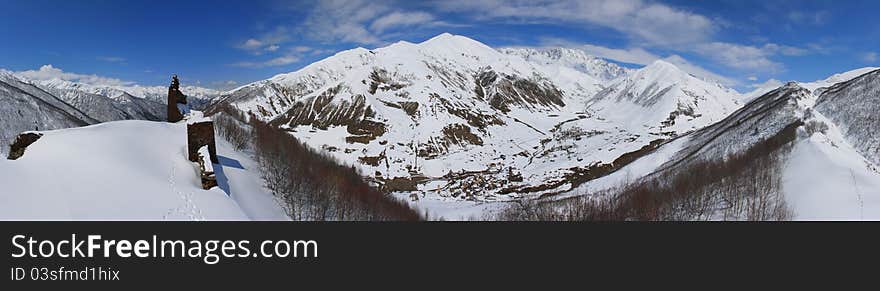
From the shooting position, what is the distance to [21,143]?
24125mm

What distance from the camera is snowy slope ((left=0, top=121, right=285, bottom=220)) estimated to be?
17344mm

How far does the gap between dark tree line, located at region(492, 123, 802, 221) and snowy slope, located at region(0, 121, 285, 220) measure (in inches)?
1641

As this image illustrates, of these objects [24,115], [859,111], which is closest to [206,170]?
[859,111]

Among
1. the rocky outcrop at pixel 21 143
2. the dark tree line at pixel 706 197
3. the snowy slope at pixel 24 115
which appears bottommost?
the dark tree line at pixel 706 197

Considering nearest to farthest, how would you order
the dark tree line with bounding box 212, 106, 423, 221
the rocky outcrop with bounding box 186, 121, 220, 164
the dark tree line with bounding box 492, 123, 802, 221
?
the rocky outcrop with bounding box 186, 121, 220, 164 < the dark tree line with bounding box 212, 106, 423, 221 < the dark tree line with bounding box 492, 123, 802, 221

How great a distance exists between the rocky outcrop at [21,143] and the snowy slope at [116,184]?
0.55m

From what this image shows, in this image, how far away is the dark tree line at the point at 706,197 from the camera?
146ft

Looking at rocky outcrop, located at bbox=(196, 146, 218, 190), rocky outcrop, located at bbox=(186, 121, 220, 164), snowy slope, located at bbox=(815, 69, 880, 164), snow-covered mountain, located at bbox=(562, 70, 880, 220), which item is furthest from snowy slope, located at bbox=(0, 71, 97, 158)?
snowy slope, located at bbox=(815, 69, 880, 164)

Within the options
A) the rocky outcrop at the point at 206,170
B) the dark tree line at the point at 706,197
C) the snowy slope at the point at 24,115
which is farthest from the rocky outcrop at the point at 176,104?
the snowy slope at the point at 24,115

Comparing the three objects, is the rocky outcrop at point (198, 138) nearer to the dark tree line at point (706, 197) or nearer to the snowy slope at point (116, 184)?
the snowy slope at point (116, 184)

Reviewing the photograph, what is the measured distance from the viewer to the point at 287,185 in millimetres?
33344

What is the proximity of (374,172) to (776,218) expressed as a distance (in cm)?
15158

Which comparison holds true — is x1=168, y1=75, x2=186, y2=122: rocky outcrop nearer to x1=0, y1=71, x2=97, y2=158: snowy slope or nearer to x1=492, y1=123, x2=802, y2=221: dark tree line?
x1=492, y1=123, x2=802, y2=221: dark tree line
